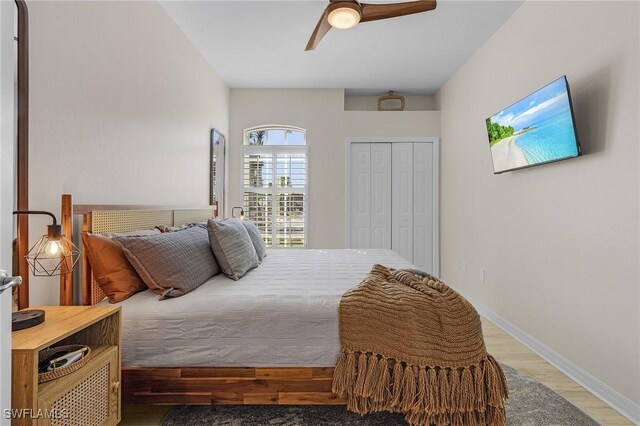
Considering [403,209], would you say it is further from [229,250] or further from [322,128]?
[229,250]

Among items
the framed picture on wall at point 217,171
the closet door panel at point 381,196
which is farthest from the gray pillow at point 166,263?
the closet door panel at point 381,196

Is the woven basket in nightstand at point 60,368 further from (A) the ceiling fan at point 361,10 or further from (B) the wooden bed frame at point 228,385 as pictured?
(A) the ceiling fan at point 361,10

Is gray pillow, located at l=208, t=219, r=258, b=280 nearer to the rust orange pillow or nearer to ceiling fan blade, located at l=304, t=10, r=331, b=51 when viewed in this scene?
the rust orange pillow

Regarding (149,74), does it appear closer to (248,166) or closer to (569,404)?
(248,166)

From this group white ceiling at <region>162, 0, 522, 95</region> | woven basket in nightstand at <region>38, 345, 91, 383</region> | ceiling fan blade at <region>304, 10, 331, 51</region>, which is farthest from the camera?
white ceiling at <region>162, 0, 522, 95</region>

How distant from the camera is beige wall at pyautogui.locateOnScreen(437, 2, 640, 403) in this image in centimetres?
173

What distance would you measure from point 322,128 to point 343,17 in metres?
2.24

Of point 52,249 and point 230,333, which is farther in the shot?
point 230,333

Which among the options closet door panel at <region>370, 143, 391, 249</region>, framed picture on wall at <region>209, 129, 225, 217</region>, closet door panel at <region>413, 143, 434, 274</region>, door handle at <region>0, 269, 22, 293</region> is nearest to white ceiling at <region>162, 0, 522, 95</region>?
framed picture on wall at <region>209, 129, 225, 217</region>

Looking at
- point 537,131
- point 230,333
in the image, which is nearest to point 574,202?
point 537,131

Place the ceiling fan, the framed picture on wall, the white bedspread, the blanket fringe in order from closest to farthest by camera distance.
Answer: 1. the blanket fringe
2. the white bedspread
3. the ceiling fan
4. the framed picture on wall

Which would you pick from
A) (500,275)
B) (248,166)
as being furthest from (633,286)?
(248,166)

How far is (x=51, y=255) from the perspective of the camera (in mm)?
1190

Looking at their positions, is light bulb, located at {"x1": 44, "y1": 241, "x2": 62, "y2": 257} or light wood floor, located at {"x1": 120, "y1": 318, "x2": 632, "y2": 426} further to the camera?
light wood floor, located at {"x1": 120, "y1": 318, "x2": 632, "y2": 426}
